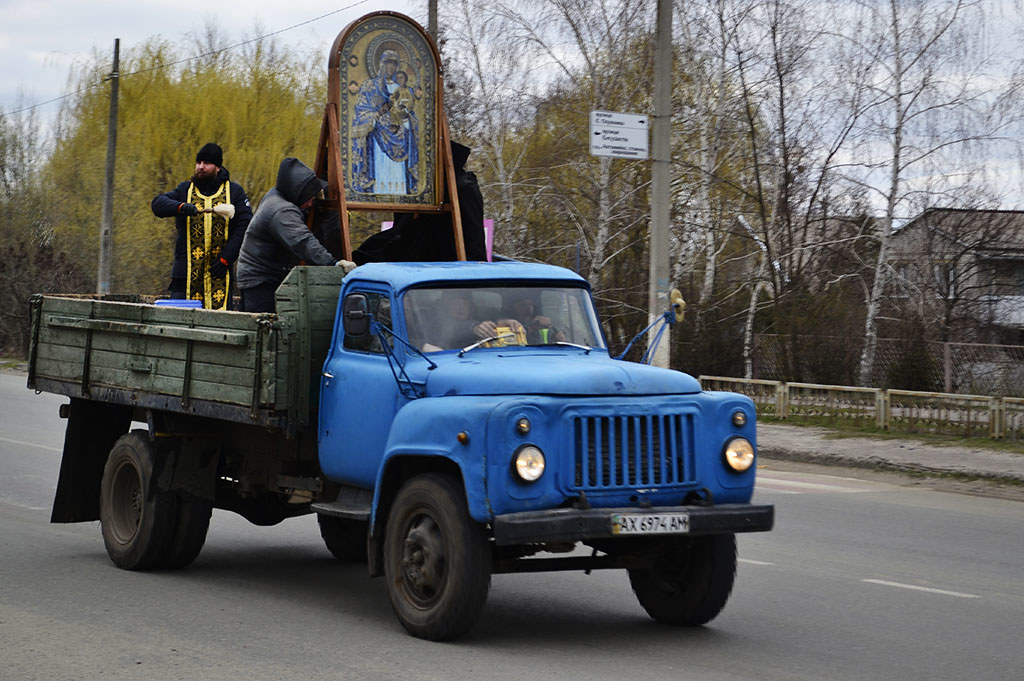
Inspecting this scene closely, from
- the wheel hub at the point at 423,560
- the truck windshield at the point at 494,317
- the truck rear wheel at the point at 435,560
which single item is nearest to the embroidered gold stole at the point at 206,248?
the truck windshield at the point at 494,317

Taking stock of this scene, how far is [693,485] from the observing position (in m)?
6.92

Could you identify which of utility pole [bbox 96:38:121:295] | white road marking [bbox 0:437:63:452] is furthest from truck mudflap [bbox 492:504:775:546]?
utility pole [bbox 96:38:121:295]

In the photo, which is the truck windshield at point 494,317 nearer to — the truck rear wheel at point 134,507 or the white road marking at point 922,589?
the truck rear wheel at point 134,507

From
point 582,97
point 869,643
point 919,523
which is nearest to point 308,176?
point 869,643

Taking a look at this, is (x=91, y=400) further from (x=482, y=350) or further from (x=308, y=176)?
(x=482, y=350)

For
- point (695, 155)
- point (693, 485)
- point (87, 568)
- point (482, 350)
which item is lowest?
point (87, 568)

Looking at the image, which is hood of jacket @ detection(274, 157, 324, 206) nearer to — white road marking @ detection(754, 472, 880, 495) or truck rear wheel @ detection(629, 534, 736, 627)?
truck rear wheel @ detection(629, 534, 736, 627)

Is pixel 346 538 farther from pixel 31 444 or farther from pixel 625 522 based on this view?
pixel 31 444

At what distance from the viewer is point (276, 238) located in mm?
9070

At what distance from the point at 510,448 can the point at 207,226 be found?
202 inches

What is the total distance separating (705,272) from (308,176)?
58.4 feet

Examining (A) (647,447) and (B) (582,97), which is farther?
(B) (582,97)

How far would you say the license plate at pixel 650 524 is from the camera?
652 cm

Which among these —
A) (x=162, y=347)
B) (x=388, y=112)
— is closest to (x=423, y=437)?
(x=162, y=347)
